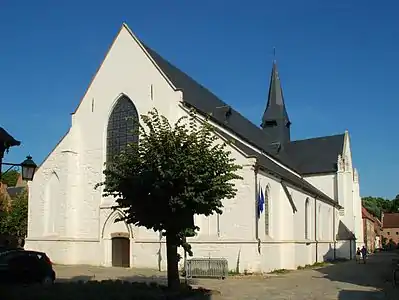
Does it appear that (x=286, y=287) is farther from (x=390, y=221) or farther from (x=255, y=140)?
(x=390, y=221)

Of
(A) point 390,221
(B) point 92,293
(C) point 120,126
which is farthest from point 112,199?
(A) point 390,221

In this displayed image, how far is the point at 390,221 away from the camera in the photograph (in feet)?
426

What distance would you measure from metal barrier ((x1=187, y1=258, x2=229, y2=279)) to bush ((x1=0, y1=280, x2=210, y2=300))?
8.51m

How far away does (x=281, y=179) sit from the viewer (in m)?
32.1

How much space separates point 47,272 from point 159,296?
687 centimetres

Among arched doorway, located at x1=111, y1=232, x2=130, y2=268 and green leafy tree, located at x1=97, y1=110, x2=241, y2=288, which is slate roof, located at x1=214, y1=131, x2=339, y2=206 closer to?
arched doorway, located at x1=111, y1=232, x2=130, y2=268

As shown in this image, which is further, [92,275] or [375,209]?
[375,209]

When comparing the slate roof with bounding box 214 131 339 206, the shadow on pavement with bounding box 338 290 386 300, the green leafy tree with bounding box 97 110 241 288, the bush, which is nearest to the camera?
the bush

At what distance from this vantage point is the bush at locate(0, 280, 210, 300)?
1205 centimetres

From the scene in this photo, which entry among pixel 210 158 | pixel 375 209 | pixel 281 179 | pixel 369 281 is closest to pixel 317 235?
pixel 281 179

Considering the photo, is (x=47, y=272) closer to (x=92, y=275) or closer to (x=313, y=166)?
(x=92, y=275)

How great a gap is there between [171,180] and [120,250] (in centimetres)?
1671

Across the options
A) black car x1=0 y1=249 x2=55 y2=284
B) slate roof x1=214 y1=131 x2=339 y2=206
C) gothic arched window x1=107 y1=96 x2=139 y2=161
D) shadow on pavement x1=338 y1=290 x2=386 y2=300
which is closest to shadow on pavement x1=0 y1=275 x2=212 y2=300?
black car x1=0 y1=249 x2=55 y2=284

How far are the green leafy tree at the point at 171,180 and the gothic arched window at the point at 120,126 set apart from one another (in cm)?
1499
